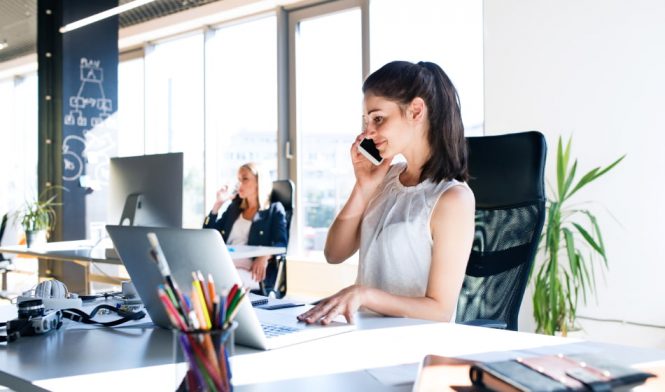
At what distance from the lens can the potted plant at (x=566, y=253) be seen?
354cm

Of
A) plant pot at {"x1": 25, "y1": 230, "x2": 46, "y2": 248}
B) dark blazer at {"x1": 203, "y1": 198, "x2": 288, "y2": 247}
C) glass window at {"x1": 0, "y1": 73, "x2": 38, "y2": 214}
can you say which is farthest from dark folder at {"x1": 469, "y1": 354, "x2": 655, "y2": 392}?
glass window at {"x1": 0, "y1": 73, "x2": 38, "y2": 214}

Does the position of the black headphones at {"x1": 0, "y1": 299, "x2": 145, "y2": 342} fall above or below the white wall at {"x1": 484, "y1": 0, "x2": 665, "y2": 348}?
below

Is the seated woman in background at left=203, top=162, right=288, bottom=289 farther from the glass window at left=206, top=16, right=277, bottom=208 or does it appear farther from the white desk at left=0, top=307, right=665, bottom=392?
the white desk at left=0, top=307, right=665, bottom=392

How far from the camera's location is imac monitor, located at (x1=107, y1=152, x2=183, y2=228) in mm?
2979

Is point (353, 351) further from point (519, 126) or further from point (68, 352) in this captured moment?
point (519, 126)

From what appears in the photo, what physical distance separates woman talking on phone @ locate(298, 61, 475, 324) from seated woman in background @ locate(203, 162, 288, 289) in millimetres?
1879

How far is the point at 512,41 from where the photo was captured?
414 centimetres

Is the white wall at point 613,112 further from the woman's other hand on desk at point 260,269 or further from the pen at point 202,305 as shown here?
the pen at point 202,305

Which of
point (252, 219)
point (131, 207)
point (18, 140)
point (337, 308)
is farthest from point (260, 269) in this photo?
point (18, 140)

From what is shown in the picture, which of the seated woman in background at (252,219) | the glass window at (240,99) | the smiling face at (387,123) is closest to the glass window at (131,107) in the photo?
the glass window at (240,99)

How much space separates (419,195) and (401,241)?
0.15 metres

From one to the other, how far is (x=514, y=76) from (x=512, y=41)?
23 cm

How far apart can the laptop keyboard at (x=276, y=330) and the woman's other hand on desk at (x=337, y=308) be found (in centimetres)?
6

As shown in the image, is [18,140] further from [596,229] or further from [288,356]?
[288,356]
